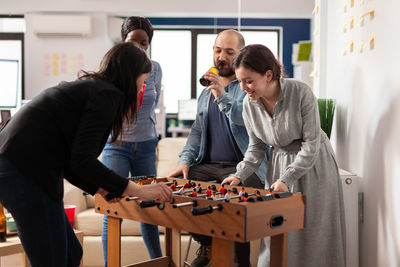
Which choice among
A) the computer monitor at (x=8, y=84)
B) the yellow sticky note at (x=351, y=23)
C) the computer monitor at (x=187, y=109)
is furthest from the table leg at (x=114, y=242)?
the computer monitor at (x=187, y=109)

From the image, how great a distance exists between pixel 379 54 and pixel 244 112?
74 cm

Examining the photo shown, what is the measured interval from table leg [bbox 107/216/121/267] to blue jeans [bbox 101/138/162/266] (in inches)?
13.4

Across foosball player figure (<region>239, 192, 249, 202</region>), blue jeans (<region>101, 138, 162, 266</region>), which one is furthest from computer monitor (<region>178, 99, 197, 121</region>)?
foosball player figure (<region>239, 192, 249, 202</region>)

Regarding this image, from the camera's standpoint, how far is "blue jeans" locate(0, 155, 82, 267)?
1.52 meters

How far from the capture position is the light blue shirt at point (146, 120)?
8.48 ft

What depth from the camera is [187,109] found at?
8.22m

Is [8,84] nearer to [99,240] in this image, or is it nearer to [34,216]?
[99,240]

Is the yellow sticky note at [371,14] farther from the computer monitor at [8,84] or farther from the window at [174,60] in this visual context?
the window at [174,60]

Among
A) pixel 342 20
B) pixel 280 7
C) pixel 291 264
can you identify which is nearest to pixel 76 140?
pixel 291 264

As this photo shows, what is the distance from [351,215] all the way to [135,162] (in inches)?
48.3

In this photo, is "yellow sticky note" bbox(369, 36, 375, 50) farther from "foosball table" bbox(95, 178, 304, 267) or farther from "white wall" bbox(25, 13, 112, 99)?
"white wall" bbox(25, 13, 112, 99)

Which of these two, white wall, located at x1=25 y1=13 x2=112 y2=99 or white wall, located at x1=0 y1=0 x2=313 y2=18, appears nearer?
white wall, located at x1=0 y1=0 x2=313 y2=18

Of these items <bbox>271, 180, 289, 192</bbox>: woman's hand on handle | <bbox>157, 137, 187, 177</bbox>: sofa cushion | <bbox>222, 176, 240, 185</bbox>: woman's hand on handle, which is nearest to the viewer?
<bbox>271, 180, 289, 192</bbox>: woman's hand on handle

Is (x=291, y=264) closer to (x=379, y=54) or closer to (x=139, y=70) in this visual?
(x=379, y=54)
